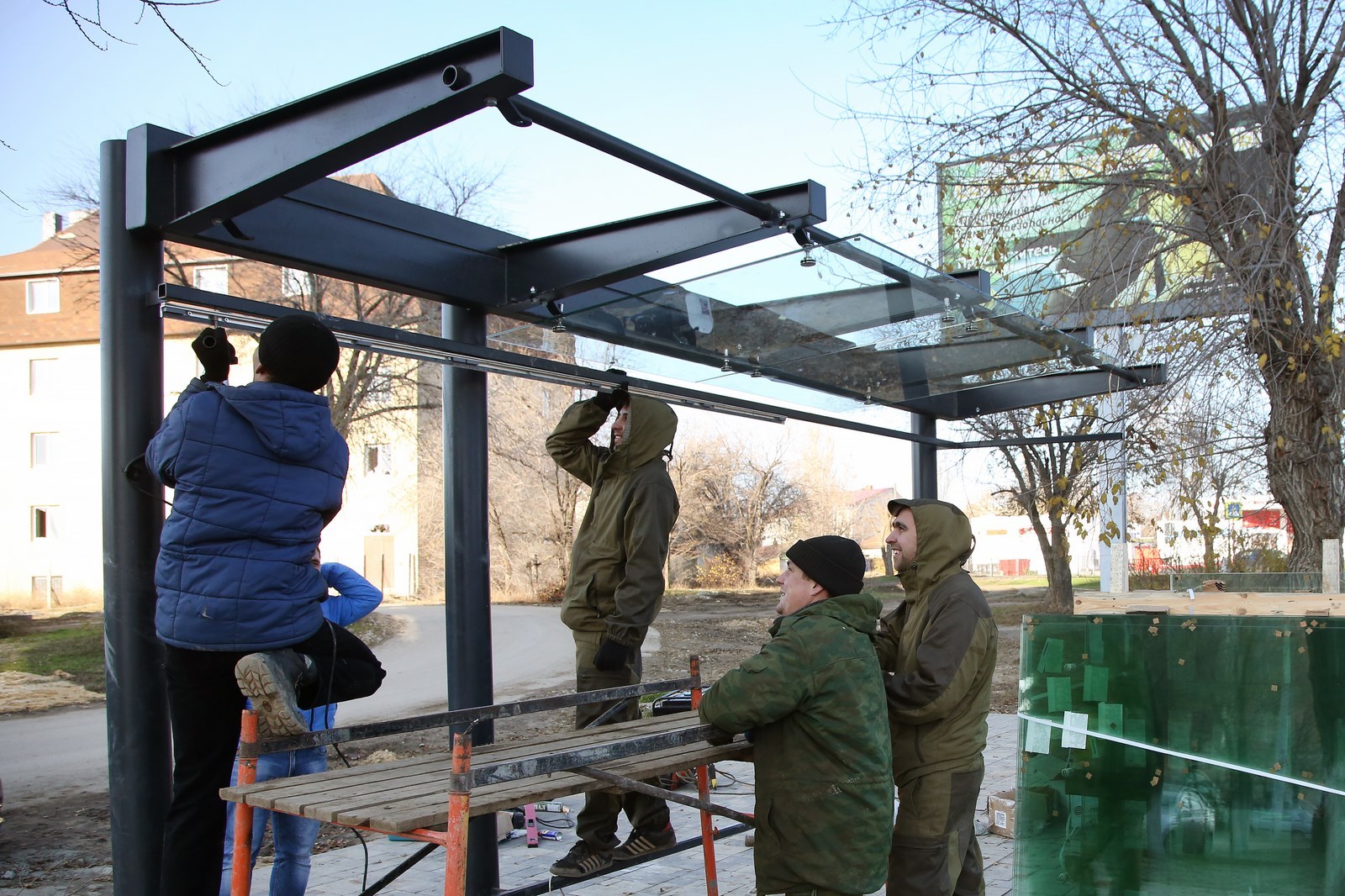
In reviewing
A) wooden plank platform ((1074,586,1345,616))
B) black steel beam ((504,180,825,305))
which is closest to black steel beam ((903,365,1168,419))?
wooden plank platform ((1074,586,1345,616))

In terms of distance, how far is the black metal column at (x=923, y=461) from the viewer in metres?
8.01

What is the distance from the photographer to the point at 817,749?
3158 millimetres

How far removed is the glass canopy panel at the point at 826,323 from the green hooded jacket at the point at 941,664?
1.43 meters

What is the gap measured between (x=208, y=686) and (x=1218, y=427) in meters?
8.17

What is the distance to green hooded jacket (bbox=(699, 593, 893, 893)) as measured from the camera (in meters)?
3.09

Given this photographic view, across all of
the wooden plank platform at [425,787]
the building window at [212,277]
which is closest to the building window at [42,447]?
the building window at [212,277]

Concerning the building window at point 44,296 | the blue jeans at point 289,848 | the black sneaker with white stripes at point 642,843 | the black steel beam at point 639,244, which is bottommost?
the black sneaker with white stripes at point 642,843

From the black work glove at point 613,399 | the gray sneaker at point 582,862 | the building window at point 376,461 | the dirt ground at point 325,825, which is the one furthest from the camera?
the building window at point 376,461

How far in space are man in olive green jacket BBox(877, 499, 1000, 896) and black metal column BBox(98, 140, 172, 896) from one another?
2.32 m

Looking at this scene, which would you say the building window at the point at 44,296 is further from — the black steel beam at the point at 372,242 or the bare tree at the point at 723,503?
the black steel beam at the point at 372,242

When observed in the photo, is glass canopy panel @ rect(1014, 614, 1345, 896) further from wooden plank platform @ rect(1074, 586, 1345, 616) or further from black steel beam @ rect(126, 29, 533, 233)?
black steel beam @ rect(126, 29, 533, 233)

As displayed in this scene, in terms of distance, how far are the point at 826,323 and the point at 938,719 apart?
98.6 inches

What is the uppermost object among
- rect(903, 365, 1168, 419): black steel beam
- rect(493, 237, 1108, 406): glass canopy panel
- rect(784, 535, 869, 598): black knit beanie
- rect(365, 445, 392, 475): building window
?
rect(365, 445, 392, 475): building window

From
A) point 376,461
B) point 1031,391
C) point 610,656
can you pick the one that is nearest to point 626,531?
point 610,656
